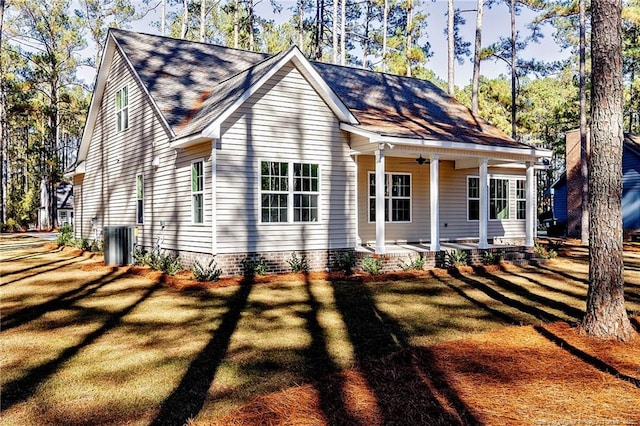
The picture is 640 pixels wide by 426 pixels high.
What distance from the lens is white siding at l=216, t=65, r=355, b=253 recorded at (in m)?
11.2

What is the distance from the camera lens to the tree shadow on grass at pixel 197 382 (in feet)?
13.2

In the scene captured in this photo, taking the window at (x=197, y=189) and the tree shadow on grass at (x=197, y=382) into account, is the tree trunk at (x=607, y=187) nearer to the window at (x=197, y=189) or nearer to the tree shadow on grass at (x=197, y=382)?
the tree shadow on grass at (x=197, y=382)

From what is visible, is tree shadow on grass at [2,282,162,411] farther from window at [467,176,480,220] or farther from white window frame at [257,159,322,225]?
window at [467,176,480,220]

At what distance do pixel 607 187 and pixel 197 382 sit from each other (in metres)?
5.33

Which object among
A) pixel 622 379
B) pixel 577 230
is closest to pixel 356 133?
pixel 622 379

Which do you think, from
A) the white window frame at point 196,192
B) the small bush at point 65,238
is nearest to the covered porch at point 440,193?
the white window frame at point 196,192

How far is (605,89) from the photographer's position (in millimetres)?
6098

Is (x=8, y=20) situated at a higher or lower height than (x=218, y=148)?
higher

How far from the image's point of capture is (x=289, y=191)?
12.0 meters

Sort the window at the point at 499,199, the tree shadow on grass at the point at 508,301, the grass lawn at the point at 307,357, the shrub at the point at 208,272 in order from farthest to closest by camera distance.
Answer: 1. the window at the point at 499,199
2. the shrub at the point at 208,272
3. the tree shadow on grass at the point at 508,301
4. the grass lawn at the point at 307,357

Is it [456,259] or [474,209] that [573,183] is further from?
[456,259]

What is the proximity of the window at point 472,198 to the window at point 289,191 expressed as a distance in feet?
22.3

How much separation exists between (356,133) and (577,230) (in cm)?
1961

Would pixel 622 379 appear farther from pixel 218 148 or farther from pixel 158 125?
pixel 158 125
